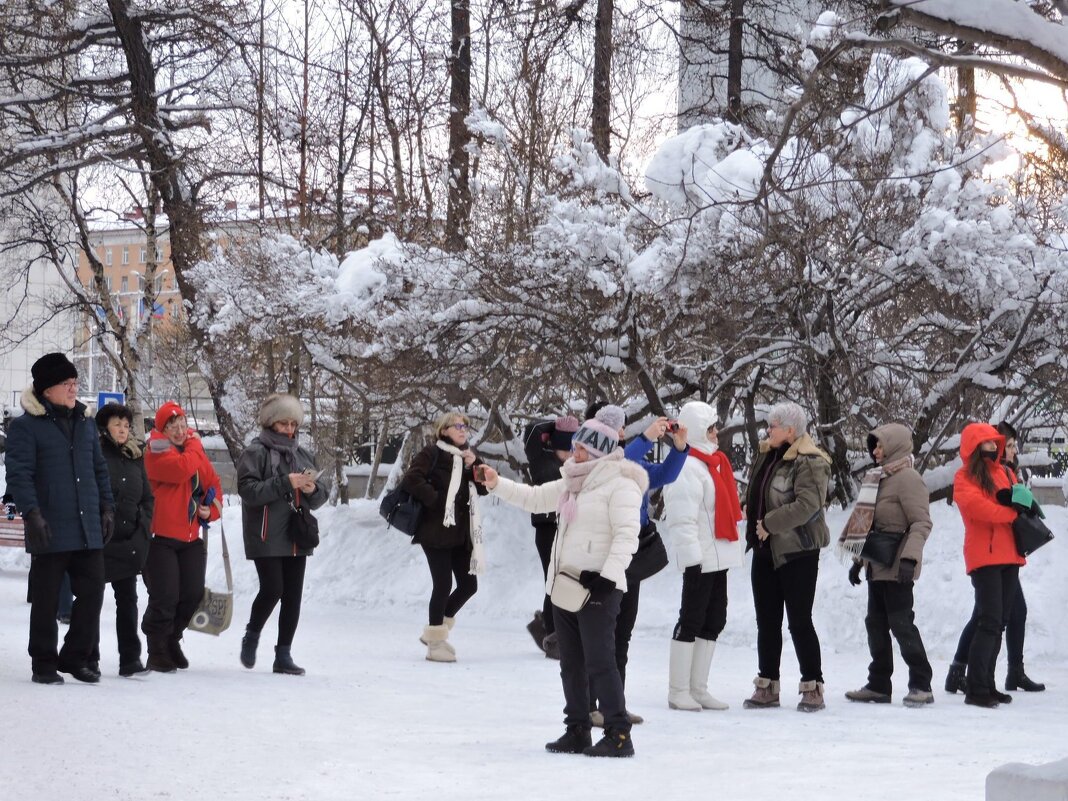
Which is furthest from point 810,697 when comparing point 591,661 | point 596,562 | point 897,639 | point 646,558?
point 596,562

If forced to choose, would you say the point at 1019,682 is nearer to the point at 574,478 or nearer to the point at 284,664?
the point at 574,478

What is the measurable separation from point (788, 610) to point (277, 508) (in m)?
3.08

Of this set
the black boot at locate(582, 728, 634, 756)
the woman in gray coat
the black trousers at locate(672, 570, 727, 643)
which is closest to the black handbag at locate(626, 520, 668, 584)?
the black trousers at locate(672, 570, 727, 643)

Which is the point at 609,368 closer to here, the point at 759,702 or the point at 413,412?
the point at 413,412

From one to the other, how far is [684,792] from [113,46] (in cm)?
1875

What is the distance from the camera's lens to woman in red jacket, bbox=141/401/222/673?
8.91m

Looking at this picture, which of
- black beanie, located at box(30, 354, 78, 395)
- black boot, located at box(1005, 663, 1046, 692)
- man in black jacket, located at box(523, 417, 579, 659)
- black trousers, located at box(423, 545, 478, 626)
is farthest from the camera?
black trousers, located at box(423, 545, 478, 626)

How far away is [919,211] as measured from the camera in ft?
38.8

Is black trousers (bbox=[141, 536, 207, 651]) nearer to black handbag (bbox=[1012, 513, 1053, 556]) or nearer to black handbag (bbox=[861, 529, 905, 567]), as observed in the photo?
black handbag (bbox=[861, 529, 905, 567])

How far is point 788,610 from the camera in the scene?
27.4 ft

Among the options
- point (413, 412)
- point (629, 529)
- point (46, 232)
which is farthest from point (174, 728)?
point (46, 232)

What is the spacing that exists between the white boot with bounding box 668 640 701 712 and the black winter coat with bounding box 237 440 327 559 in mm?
2342

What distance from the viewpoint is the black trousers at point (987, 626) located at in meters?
8.73

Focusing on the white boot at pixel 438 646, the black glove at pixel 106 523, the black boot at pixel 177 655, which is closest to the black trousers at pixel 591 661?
the black glove at pixel 106 523
